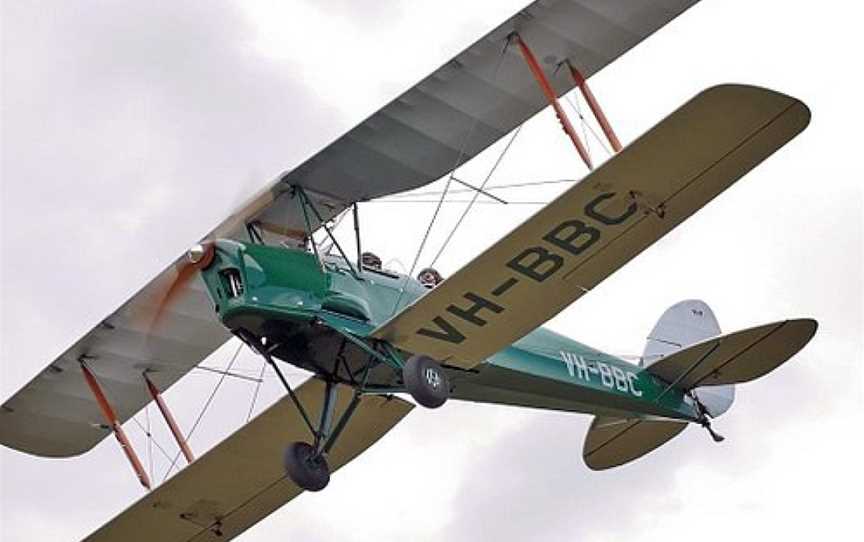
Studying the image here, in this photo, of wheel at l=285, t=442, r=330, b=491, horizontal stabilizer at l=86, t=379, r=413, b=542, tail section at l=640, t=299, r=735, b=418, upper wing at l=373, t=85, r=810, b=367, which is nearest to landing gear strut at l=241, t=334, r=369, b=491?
wheel at l=285, t=442, r=330, b=491

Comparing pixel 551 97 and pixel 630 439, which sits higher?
pixel 551 97

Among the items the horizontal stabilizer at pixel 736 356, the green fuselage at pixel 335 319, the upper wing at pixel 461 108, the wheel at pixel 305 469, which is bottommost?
the horizontal stabilizer at pixel 736 356

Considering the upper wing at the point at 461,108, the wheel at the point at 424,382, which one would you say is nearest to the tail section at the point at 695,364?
the upper wing at the point at 461,108

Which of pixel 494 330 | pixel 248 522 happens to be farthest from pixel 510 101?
pixel 248 522

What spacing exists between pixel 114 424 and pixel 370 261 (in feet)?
10.1

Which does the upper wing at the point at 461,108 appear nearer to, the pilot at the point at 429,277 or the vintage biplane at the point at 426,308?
the vintage biplane at the point at 426,308

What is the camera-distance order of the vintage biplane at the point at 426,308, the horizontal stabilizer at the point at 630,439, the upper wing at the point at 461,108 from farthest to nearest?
the horizontal stabilizer at the point at 630,439, the upper wing at the point at 461,108, the vintage biplane at the point at 426,308

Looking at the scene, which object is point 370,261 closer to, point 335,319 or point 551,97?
point 335,319

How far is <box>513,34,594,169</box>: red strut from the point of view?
15.2 m

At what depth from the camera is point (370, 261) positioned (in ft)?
Answer: 52.9

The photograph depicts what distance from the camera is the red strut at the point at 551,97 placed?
15.2 metres

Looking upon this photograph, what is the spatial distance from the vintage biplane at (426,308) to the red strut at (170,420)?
0.02m

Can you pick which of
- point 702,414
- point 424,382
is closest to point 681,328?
point 702,414

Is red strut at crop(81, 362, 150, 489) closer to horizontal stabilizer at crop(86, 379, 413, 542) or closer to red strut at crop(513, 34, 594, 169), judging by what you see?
horizontal stabilizer at crop(86, 379, 413, 542)
